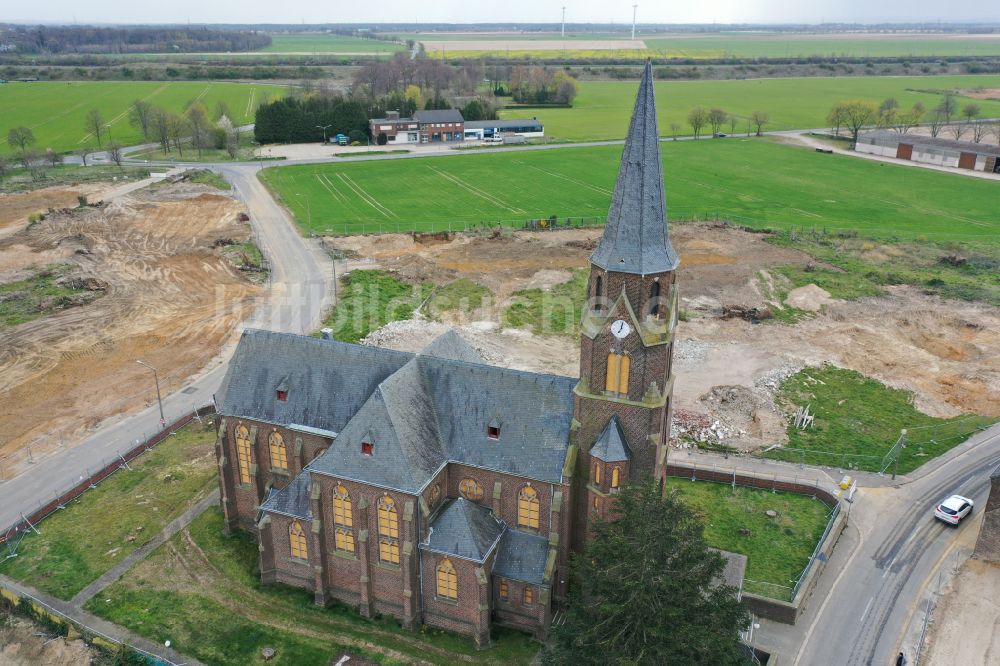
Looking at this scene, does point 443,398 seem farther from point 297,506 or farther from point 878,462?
point 878,462

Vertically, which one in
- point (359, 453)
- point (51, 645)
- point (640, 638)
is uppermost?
point (359, 453)

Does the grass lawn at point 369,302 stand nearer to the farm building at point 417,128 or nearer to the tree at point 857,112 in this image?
the farm building at point 417,128

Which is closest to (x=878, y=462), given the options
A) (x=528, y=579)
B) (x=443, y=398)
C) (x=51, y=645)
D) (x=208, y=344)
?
(x=528, y=579)

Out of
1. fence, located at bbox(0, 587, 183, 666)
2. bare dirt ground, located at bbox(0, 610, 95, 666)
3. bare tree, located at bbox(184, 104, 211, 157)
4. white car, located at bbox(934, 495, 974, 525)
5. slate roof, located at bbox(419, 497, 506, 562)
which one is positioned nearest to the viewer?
slate roof, located at bbox(419, 497, 506, 562)

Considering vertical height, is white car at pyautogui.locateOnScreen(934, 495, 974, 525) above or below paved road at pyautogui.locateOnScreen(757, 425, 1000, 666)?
above

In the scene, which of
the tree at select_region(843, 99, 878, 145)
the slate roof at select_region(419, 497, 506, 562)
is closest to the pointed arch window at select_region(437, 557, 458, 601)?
the slate roof at select_region(419, 497, 506, 562)

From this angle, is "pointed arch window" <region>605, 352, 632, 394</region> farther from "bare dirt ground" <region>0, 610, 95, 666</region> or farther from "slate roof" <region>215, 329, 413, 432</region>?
"bare dirt ground" <region>0, 610, 95, 666</region>
